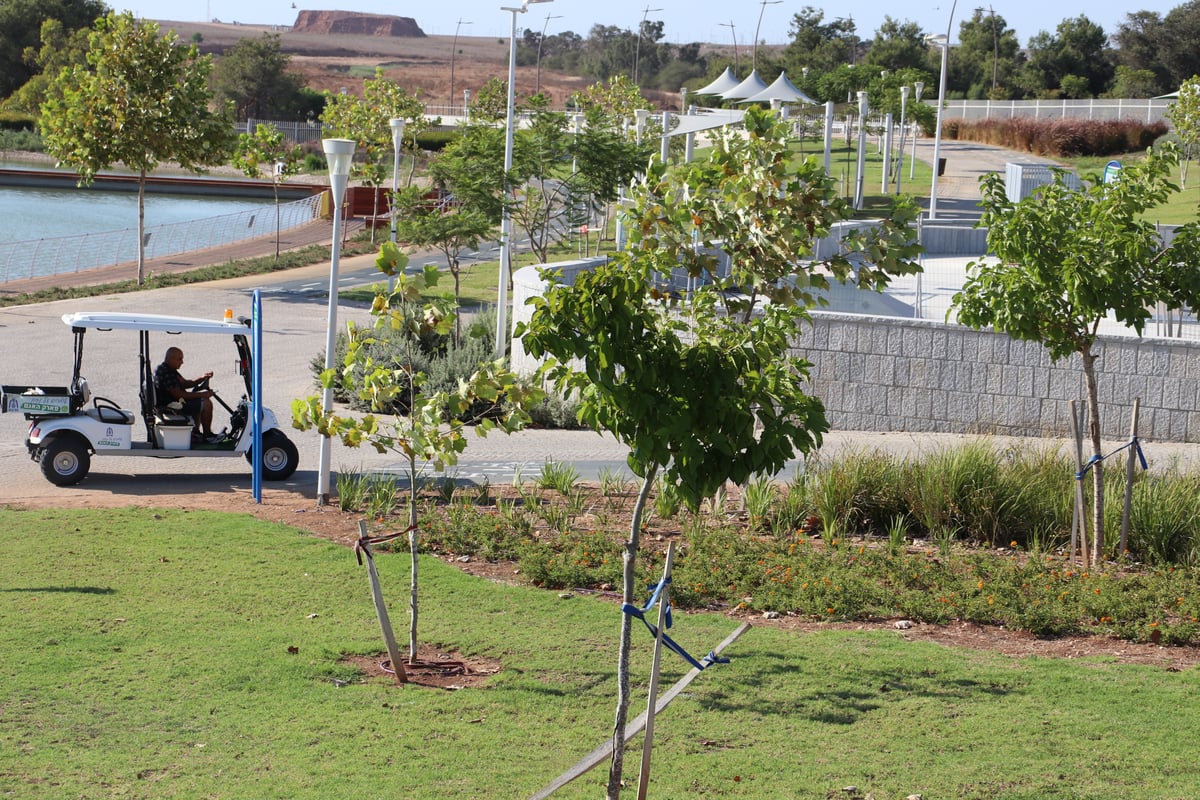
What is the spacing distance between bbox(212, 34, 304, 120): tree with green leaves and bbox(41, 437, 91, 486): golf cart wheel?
257 feet

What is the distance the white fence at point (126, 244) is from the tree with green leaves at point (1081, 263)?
2317 cm

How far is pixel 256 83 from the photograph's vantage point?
86.6 meters

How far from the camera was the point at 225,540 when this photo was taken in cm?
1032

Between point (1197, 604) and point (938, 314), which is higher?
point (938, 314)

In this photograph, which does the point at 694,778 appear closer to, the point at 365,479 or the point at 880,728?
the point at 880,728

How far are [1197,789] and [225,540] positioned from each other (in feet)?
24.0

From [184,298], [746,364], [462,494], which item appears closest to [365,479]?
[462,494]

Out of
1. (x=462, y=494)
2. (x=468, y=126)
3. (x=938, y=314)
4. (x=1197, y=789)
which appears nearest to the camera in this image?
(x=1197, y=789)

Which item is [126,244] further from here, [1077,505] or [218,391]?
[1077,505]

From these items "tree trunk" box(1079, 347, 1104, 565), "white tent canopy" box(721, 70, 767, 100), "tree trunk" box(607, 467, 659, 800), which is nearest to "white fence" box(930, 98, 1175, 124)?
"white tent canopy" box(721, 70, 767, 100)

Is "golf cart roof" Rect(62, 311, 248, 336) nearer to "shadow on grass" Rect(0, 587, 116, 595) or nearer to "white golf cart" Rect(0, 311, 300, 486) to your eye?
"white golf cart" Rect(0, 311, 300, 486)

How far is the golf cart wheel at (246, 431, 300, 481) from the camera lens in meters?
12.8

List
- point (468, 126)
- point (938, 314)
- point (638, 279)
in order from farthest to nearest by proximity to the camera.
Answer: point (468, 126)
point (938, 314)
point (638, 279)

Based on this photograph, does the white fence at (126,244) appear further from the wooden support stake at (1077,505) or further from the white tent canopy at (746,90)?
the wooden support stake at (1077,505)
